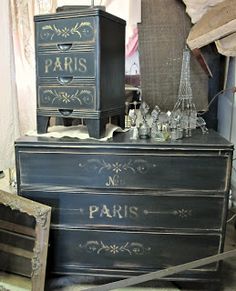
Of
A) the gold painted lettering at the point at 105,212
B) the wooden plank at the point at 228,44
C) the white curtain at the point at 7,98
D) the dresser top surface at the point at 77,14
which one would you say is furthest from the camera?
the white curtain at the point at 7,98

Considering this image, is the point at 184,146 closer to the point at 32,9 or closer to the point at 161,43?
the point at 161,43

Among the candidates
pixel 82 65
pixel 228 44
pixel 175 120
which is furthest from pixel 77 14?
pixel 228 44

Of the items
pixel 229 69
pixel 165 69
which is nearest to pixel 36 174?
pixel 165 69

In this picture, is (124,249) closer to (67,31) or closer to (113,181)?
(113,181)

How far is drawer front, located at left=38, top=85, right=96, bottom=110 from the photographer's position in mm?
1225

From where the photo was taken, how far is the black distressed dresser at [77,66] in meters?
1.19

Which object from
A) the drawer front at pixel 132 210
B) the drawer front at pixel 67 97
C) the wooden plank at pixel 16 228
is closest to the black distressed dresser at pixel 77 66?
the drawer front at pixel 67 97

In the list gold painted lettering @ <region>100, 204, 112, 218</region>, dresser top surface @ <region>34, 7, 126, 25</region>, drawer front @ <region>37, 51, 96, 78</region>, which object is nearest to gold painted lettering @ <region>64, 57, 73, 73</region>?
drawer front @ <region>37, 51, 96, 78</region>

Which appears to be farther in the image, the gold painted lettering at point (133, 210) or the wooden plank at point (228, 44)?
the wooden plank at point (228, 44)

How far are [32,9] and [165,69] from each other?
0.75 meters

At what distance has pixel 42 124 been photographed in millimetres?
1332

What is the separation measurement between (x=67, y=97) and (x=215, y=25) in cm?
71

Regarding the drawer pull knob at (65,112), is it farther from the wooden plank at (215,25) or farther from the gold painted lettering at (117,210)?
the wooden plank at (215,25)

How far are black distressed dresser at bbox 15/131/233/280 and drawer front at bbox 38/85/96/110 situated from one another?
0.49ft
